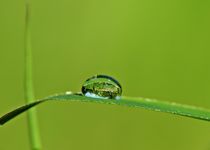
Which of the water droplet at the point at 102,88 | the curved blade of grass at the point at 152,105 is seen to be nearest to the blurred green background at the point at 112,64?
the water droplet at the point at 102,88

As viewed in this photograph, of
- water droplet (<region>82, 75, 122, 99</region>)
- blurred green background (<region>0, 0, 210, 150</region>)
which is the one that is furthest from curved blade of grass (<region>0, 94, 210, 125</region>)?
blurred green background (<region>0, 0, 210, 150</region>)

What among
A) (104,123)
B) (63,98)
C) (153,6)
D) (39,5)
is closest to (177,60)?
(153,6)

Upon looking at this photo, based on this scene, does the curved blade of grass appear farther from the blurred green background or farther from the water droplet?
the blurred green background

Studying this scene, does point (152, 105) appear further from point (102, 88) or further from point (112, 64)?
point (112, 64)

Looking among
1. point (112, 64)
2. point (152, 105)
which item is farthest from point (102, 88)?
point (112, 64)

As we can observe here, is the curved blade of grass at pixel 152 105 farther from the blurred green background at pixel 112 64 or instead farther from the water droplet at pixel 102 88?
the blurred green background at pixel 112 64

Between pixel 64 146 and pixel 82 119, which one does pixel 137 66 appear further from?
pixel 64 146

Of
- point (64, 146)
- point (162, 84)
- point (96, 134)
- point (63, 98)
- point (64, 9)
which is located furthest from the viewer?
point (64, 9)
